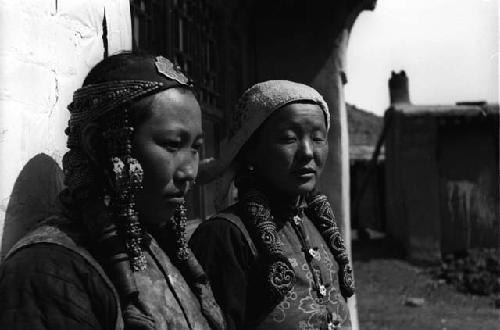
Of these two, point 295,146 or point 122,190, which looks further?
point 295,146

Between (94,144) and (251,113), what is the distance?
48.6 inches

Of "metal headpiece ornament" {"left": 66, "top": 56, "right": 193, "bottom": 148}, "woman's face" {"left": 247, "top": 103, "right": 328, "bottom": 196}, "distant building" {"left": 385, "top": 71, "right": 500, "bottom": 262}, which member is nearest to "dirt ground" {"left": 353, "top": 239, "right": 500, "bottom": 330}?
"distant building" {"left": 385, "top": 71, "right": 500, "bottom": 262}

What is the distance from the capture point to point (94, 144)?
5.55 feet

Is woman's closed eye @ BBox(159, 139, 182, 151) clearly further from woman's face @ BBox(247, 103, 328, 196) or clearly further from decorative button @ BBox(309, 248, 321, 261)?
decorative button @ BBox(309, 248, 321, 261)

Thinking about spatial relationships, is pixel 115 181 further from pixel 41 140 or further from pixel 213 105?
pixel 213 105

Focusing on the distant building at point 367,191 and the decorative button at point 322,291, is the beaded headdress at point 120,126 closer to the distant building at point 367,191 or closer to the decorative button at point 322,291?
the decorative button at point 322,291

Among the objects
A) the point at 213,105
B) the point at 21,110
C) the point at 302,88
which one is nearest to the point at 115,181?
the point at 21,110

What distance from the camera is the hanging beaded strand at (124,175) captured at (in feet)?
5.41

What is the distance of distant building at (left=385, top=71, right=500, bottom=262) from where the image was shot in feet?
43.9

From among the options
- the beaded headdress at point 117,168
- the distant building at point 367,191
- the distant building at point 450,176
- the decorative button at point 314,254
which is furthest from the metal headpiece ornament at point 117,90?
the distant building at point 367,191

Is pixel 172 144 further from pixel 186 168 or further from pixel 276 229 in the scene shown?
pixel 276 229

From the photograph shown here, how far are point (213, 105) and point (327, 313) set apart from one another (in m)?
2.27

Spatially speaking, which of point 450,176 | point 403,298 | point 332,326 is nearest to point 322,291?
point 332,326

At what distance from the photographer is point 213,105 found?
4.73 m
